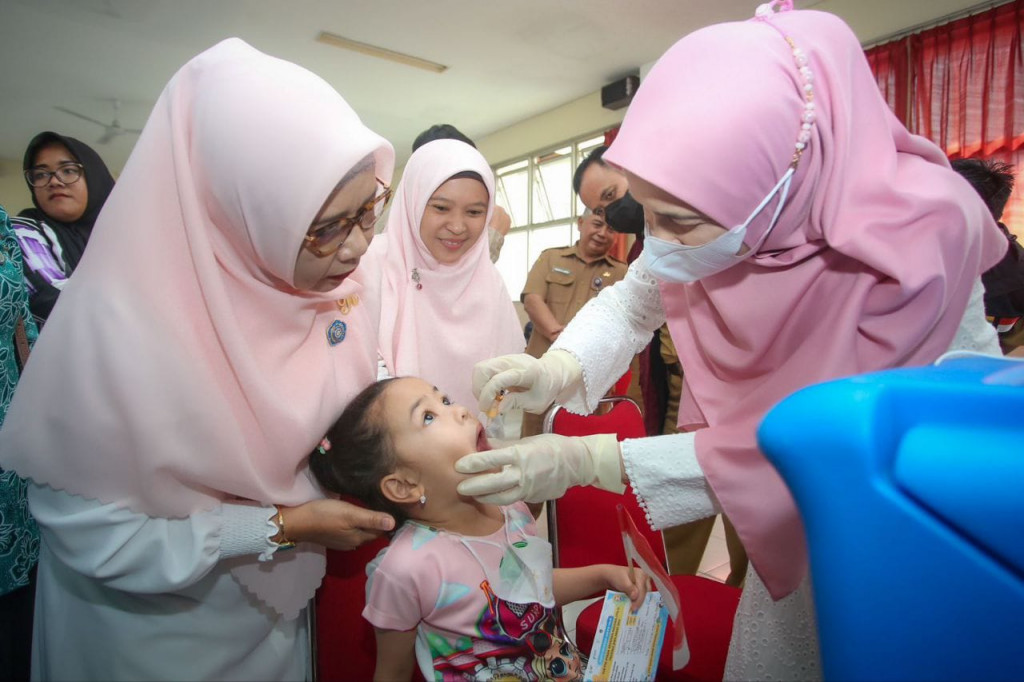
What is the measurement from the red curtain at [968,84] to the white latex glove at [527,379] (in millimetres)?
3317

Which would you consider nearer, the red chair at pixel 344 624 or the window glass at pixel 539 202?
the red chair at pixel 344 624

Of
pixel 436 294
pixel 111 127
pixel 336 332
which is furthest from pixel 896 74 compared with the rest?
pixel 111 127

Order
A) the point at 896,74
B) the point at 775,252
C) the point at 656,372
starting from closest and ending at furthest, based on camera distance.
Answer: the point at 775,252
the point at 656,372
the point at 896,74

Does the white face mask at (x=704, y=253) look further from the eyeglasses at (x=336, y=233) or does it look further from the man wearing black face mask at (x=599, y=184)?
the man wearing black face mask at (x=599, y=184)

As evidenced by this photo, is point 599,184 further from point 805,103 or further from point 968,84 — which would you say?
point 968,84

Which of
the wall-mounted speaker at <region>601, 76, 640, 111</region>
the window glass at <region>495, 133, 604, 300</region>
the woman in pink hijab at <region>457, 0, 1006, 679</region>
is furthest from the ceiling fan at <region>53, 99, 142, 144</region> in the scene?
the woman in pink hijab at <region>457, 0, 1006, 679</region>

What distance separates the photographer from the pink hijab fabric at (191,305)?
35.6 inches

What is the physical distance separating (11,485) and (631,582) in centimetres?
144

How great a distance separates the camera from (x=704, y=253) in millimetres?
940

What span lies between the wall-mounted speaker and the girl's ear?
519cm

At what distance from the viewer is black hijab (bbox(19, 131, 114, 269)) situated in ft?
7.95

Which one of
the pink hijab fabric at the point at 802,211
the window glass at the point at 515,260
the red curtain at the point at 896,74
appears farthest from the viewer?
the window glass at the point at 515,260

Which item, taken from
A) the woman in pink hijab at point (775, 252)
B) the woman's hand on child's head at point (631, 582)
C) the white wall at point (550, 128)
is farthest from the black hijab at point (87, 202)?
the white wall at point (550, 128)

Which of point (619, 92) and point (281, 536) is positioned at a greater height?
point (619, 92)
